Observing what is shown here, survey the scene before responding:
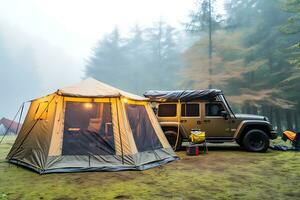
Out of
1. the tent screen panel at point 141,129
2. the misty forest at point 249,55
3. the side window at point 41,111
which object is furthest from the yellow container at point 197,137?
the misty forest at point 249,55

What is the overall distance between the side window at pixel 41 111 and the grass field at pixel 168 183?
4.82 feet

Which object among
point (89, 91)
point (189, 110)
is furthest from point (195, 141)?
point (89, 91)

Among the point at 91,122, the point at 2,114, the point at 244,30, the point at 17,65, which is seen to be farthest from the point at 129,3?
the point at 91,122

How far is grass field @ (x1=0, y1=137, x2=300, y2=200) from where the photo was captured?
473 cm

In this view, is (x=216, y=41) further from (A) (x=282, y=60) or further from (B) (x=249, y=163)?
(B) (x=249, y=163)

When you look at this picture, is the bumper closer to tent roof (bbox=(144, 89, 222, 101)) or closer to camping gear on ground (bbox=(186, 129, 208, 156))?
tent roof (bbox=(144, 89, 222, 101))

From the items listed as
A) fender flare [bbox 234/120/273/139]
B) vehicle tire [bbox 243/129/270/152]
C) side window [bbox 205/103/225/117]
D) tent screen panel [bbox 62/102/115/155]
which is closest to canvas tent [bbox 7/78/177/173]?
tent screen panel [bbox 62/102/115/155]

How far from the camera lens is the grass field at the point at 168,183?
4.73 m

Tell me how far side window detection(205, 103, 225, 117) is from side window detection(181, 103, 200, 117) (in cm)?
38

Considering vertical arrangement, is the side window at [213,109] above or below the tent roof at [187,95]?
below

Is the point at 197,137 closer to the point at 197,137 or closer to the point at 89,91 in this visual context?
the point at 197,137

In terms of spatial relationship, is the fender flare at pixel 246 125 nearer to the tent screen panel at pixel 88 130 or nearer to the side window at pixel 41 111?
the tent screen panel at pixel 88 130

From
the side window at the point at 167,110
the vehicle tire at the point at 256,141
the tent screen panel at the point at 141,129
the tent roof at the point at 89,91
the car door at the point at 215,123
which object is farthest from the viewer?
the side window at the point at 167,110

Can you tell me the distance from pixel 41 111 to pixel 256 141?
7.59 metres
